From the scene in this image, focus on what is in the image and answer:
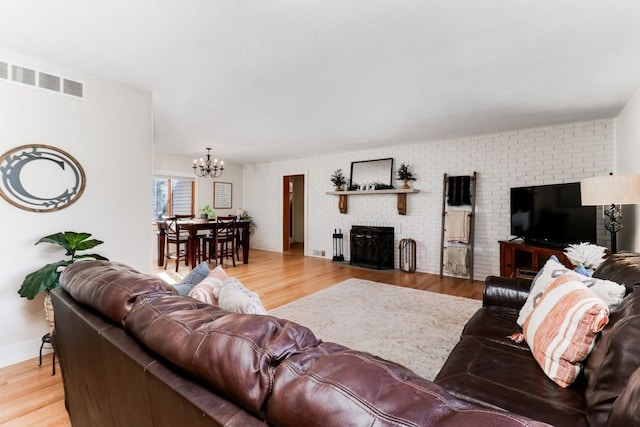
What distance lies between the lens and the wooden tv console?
12.0ft

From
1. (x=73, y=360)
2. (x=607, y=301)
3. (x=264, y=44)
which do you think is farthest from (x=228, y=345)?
(x=264, y=44)

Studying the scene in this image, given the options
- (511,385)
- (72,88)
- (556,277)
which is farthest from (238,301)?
(72,88)

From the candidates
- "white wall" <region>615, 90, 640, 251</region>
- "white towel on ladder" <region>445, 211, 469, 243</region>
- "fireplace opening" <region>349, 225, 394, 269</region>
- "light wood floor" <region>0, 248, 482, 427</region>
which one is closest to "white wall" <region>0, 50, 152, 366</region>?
"light wood floor" <region>0, 248, 482, 427</region>

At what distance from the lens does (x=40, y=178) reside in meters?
2.39

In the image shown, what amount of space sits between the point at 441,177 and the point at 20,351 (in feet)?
18.0

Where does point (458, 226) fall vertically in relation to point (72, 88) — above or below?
below

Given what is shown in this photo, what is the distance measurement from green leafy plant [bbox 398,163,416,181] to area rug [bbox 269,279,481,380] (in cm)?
206

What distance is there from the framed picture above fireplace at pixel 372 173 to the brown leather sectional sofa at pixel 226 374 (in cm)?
498

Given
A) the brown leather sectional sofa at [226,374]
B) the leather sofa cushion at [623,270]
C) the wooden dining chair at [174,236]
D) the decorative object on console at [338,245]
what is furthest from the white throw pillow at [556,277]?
the wooden dining chair at [174,236]

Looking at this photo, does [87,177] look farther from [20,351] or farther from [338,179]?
[338,179]

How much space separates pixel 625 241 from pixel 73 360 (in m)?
5.08

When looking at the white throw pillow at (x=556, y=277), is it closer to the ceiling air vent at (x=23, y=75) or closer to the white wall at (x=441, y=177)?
the white wall at (x=441, y=177)

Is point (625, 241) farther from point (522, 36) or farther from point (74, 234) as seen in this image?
point (74, 234)

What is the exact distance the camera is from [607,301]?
128 cm
